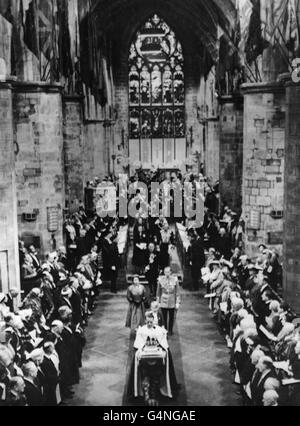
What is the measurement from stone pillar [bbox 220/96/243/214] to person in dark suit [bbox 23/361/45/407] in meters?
16.9

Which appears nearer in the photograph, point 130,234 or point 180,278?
point 180,278

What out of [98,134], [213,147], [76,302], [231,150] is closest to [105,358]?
[76,302]

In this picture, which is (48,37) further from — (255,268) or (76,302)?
(255,268)

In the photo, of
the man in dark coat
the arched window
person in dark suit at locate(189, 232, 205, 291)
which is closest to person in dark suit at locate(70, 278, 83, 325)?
the man in dark coat

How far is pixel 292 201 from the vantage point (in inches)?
566

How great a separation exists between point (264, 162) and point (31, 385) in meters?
11.2

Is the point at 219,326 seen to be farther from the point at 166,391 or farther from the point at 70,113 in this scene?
the point at 70,113

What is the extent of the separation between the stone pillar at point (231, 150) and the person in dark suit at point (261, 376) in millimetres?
16522

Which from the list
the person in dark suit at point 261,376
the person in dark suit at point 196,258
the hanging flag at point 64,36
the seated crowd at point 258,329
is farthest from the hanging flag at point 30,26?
the person in dark suit at point 261,376

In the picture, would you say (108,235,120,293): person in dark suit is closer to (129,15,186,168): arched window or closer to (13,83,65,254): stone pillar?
(13,83,65,254): stone pillar

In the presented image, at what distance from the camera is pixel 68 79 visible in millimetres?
24297

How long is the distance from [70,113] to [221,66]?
6223 millimetres

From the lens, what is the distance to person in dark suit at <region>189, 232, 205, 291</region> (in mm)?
17812

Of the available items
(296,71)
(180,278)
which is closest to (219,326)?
(180,278)
